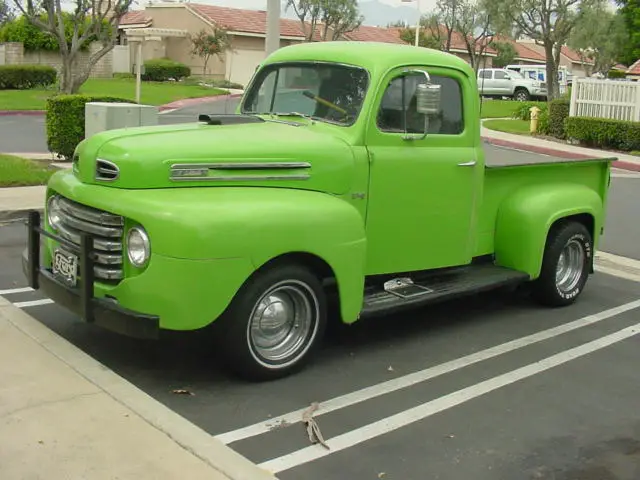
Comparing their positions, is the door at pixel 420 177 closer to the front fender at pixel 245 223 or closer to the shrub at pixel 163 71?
the front fender at pixel 245 223

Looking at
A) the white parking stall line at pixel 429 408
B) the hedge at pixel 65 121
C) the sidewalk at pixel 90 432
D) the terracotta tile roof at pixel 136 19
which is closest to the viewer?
the sidewalk at pixel 90 432

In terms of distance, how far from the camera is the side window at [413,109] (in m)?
5.90

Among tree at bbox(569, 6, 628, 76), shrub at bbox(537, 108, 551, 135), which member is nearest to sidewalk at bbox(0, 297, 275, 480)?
shrub at bbox(537, 108, 551, 135)

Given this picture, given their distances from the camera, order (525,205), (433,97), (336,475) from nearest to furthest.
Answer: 1. (336,475)
2. (433,97)
3. (525,205)

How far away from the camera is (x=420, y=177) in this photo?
19.8 ft

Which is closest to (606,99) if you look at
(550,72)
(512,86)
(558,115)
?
(558,115)

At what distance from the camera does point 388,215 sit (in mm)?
5867

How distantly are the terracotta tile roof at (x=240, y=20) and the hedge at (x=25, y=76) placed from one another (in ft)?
45.8

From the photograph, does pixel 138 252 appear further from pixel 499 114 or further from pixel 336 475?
pixel 499 114

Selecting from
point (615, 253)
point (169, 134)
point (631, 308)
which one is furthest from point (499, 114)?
point (169, 134)

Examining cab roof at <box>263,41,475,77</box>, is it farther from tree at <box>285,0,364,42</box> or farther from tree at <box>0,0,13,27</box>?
tree at <box>285,0,364,42</box>

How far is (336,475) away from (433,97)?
2.81 meters

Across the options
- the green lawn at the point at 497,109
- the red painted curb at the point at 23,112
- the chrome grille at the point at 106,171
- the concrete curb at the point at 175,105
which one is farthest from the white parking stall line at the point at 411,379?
the green lawn at the point at 497,109

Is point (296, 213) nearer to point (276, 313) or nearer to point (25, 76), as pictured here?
point (276, 313)
